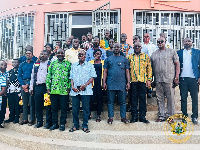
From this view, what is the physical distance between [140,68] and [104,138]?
5.19 ft

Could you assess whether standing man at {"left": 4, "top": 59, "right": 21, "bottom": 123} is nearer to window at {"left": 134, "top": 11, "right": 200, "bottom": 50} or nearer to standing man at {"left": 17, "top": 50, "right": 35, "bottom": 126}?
standing man at {"left": 17, "top": 50, "right": 35, "bottom": 126}

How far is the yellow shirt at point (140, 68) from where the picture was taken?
4.71 meters

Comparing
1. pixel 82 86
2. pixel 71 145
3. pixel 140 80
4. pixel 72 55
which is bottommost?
pixel 71 145

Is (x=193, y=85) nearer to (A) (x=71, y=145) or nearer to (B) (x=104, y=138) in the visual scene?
(B) (x=104, y=138)

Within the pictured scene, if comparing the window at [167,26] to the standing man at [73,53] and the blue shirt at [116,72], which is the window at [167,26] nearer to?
the standing man at [73,53]

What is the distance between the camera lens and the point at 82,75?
15.1 feet

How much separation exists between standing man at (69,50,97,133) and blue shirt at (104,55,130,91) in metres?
0.33

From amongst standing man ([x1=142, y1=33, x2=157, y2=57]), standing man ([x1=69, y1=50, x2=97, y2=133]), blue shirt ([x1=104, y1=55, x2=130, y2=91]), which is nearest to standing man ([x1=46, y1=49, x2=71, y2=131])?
standing man ([x1=69, y1=50, x2=97, y2=133])

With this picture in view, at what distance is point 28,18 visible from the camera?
8.51 meters

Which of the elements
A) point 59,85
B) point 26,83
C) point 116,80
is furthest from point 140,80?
point 26,83

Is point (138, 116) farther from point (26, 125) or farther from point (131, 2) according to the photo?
point (131, 2)

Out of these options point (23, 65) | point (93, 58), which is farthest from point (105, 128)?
point (23, 65)

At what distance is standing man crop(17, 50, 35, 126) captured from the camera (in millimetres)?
5211

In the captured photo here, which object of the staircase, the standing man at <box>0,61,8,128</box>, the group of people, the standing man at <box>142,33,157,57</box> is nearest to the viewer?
the staircase
